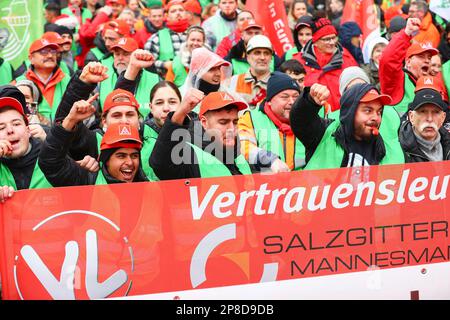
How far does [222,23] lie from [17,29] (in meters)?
2.89

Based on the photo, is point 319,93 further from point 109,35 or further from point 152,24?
point 152,24

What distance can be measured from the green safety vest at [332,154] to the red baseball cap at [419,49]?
9.16ft

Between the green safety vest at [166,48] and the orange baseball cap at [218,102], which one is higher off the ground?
the green safety vest at [166,48]

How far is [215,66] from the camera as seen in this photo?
6648 mm

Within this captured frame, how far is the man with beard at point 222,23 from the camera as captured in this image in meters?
10.8

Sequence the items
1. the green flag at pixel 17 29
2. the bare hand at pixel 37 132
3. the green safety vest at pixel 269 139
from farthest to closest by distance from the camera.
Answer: the green flag at pixel 17 29 → the bare hand at pixel 37 132 → the green safety vest at pixel 269 139

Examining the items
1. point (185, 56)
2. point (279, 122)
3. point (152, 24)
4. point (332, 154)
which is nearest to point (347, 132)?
point (332, 154)

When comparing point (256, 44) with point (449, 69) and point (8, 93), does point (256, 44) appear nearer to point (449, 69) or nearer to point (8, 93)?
point (449, 69)

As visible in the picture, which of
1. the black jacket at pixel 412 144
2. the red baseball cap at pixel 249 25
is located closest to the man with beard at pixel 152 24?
the red baseball cap at pixel 249 25

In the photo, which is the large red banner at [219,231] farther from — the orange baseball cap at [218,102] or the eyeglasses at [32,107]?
the eyeglasses at [32,107]

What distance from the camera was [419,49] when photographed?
7.91m

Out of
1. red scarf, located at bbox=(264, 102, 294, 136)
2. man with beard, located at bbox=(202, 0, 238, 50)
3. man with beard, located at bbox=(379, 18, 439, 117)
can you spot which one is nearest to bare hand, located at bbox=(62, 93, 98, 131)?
red scarf, located at bbox=(264, 102, 294, 136)

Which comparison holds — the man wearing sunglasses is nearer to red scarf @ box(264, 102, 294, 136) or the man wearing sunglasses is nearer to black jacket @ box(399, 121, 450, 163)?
red scarf @ box(264, 102, 294, 136)

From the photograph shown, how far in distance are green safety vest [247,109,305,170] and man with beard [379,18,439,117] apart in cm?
141
